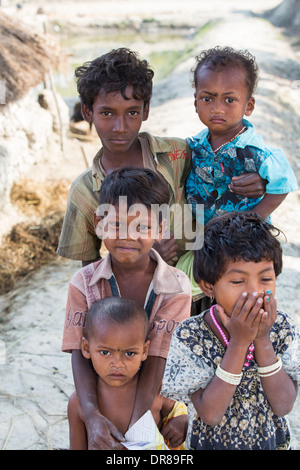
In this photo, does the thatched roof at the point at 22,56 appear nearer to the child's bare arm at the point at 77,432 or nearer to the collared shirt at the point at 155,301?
the collared shirt at the point at 155,301

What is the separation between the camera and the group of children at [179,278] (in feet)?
5.23

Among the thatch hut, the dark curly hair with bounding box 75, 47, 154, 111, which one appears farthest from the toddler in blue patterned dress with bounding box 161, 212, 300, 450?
the thatch hut

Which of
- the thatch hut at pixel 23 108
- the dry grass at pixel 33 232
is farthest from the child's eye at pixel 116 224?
the thatch hut at pixel 23 108

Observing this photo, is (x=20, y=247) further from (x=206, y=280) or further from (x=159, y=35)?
(x=159, y=35)

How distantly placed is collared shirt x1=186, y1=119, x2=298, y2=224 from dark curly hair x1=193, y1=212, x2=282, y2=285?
0.56 meters

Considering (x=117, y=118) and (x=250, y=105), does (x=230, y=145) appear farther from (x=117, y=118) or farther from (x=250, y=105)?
(x=117, y=118)

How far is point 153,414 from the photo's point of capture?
1971mm

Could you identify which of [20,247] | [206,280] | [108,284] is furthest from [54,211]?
[206,280]

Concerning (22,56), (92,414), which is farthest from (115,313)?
(22,56)

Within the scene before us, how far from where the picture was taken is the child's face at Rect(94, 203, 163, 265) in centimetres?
195

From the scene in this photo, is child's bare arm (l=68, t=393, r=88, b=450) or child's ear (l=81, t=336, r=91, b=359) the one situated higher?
child's ear (l=81, t=336, r=91, b=359)

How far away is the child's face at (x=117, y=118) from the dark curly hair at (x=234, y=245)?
0.74m

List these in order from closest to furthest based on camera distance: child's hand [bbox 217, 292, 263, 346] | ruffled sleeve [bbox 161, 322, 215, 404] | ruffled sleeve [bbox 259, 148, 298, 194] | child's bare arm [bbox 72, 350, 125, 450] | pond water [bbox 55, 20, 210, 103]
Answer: child's hand [bbox 217, 292, 263, 346], ruffled sleeve [bbox 161, 322, 215, 404], child's bare arm [bbox 72, 350, 125, 450], ruffled sleeve [bbox 259, 148, 298, 194], pond water [bbox 55, 20, 210, 103]

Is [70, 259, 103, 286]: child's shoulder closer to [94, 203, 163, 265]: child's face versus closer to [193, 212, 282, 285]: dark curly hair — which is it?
[94, 203, 163, 265]: child's face
